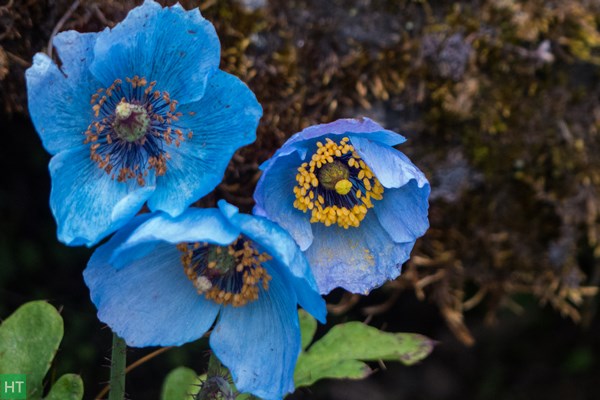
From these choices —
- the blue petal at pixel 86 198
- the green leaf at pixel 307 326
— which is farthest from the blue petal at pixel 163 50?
the green leaf at pixel 307 326

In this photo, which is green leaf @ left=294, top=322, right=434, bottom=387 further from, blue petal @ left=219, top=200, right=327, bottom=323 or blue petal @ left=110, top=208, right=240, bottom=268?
blue petal @ left=110, top=208, right=240, bottom=268

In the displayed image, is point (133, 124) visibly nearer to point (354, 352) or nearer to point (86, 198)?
point (86, 198)

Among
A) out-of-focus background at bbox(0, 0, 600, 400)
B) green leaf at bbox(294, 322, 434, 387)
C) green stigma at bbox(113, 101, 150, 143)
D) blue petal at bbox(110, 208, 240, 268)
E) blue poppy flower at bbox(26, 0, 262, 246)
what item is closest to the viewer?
blue petal at bbox(110, 208, 240, 268)

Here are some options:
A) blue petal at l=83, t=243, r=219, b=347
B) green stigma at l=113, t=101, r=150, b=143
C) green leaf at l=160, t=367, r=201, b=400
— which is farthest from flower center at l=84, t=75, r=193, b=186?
green leaf at l=160, t=367, r=201, b=400

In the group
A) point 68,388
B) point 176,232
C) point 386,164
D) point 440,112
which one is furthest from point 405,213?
point 68,388

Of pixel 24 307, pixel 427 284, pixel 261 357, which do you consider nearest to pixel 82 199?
pixel 24 307

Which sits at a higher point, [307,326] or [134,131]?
[134,131]
